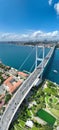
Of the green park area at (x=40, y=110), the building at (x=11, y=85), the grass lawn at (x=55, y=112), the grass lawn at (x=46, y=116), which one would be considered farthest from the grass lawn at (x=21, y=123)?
the building at (x=11, y=85)

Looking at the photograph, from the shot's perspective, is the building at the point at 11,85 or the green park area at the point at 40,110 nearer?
the green park area at the point at 40,110

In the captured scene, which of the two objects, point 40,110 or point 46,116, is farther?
point 40,110

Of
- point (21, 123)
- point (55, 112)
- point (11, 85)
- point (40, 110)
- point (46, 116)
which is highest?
point (11, 85)

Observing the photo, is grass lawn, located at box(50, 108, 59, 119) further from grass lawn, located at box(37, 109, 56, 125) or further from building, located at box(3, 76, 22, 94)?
building, located at box(3, 76, 22, 94)

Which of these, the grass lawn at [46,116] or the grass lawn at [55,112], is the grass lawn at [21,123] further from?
the grass lawn at [55,112]

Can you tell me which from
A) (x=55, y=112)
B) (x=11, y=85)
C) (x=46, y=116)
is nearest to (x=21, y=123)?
(x=46, y=116)

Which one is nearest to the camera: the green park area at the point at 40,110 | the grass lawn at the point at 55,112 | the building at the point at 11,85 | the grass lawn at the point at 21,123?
the grass lawn at the point at 21,123

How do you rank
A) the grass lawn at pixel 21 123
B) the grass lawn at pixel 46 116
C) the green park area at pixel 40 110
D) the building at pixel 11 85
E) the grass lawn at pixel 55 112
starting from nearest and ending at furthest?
the grass lawn at pixel 21 123, the green park area at pixel 40 110, the grass lawn at pixel 46 116, the grass lawn at pixel 55 112, the building at pixel 11 85

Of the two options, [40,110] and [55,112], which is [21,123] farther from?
[55,112]
